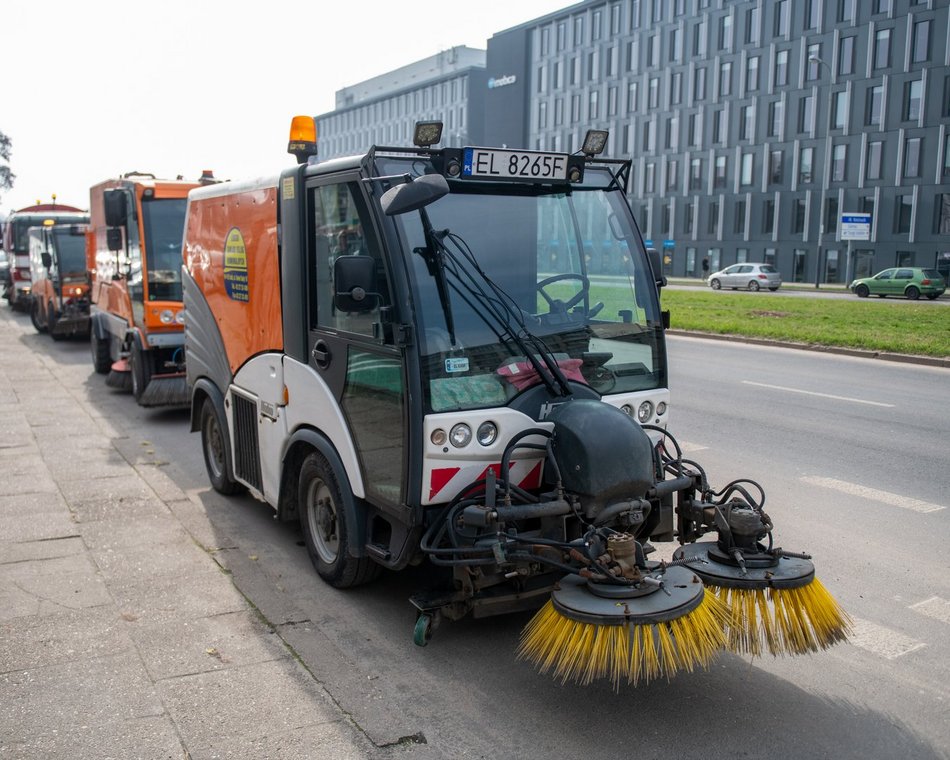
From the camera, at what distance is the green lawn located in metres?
18.2

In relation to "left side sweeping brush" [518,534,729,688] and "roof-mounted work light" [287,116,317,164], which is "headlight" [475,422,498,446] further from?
"roof-mounted work light" [287,116,317,164]

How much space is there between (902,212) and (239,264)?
2229 inches

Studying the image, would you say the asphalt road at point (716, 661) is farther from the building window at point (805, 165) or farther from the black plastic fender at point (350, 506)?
the building window at point (805, 165)

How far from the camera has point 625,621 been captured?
370 cm

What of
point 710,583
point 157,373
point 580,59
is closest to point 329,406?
point 710,583

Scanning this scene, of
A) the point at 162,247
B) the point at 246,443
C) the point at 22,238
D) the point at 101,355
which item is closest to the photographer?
the point at 246,443

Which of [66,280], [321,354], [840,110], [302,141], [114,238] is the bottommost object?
[66,280]

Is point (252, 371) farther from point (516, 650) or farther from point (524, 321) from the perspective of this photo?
point (516, 650)

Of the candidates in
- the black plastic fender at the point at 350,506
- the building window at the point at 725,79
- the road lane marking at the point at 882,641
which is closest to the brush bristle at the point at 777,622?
the road lane marking at the point at 882,641

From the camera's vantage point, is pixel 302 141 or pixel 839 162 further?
pixel 839 162

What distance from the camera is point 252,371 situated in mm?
6508

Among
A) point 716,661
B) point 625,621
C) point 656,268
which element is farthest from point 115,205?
point 625,621

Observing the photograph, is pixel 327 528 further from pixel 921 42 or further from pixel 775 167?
pixel 775 167

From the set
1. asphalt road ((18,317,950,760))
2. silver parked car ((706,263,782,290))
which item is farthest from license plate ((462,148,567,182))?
silver parked car ((706,263,782,290))
